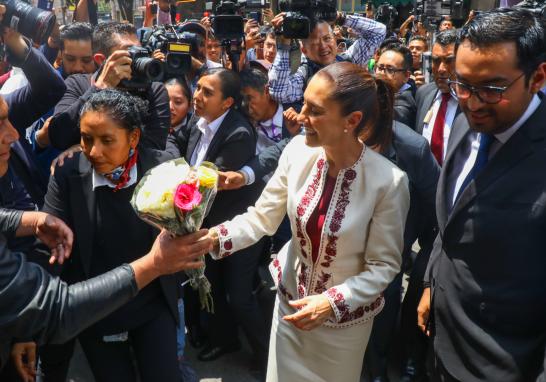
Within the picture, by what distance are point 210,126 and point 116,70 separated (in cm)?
72

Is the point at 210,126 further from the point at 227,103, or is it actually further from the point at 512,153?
the point at 512,153

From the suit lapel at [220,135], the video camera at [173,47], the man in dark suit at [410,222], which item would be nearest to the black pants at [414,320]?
the man in dark suit at [410,222]

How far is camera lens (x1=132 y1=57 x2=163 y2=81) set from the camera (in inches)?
106

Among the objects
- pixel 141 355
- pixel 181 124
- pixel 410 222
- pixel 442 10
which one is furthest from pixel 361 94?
pixel 442 10

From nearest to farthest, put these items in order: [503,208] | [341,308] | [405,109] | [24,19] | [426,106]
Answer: [503,208] < [341,308] < [24,19] < [426,106] < [405,109]

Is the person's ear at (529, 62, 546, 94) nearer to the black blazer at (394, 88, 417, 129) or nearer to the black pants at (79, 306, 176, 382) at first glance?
the black pants at (79, 306, 176, 382)

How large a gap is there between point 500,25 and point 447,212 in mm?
672

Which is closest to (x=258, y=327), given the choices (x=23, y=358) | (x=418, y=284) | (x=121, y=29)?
(x=418, y=284)

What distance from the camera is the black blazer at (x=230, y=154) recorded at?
10.4ft

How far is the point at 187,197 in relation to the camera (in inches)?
68.1

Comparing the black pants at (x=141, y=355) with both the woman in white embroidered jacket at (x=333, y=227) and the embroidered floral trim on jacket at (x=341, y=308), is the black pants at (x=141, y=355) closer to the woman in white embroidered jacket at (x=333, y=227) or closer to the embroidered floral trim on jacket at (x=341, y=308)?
the woman in white embroidered jacket at (x=333, y=227)

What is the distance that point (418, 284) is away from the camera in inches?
121

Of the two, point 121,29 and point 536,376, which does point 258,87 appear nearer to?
point 121,29

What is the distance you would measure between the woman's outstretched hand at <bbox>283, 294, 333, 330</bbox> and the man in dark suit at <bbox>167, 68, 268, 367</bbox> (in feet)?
4.16
